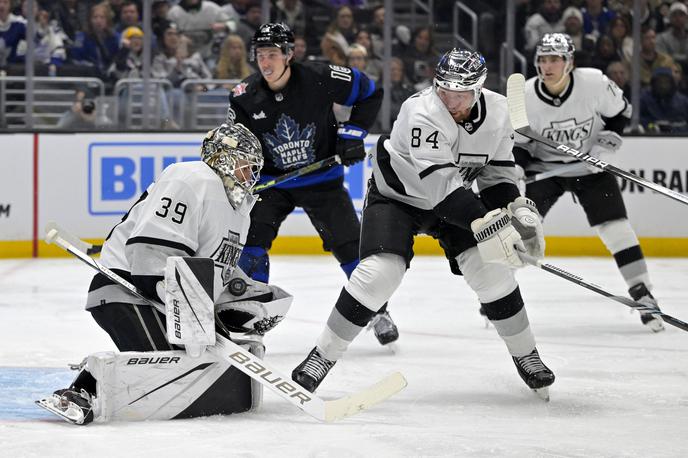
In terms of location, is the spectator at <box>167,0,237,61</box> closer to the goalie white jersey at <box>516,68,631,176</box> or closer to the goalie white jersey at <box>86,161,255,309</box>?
the goalie white jersey at <box>516,68,631,176</box>

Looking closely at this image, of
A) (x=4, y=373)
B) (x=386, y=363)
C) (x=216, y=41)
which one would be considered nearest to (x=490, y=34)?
(x=216, y=41)

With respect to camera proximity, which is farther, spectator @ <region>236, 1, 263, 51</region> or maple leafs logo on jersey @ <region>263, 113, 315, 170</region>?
spectator @ <region>236, 1, 263, 51</region>

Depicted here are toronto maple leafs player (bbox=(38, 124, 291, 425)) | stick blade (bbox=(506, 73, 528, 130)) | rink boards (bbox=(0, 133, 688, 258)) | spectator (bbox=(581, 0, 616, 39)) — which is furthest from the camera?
spectator (bbox=(581, 0, 616, 39))

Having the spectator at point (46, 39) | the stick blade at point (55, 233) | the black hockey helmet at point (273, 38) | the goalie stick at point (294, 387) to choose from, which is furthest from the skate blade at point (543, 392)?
the spectator at point (46, 39)

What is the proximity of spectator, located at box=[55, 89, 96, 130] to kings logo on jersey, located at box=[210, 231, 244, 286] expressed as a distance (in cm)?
405

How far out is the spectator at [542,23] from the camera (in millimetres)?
7414

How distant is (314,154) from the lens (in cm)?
441

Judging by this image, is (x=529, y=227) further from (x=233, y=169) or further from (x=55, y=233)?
(x=55, y=233)

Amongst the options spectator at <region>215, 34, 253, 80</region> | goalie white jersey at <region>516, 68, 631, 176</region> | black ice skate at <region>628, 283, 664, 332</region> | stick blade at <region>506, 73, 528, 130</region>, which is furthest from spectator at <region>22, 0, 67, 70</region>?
black ice skate at <region>628, 283, 664, 332</region>

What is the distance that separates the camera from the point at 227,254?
311 cm

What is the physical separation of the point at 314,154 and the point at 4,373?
1.39m

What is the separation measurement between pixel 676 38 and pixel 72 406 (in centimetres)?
562

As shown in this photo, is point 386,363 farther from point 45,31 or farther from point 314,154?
point 45,31

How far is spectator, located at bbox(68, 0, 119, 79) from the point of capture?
7086 millimetres
